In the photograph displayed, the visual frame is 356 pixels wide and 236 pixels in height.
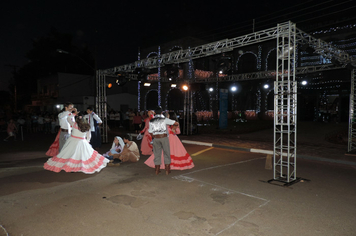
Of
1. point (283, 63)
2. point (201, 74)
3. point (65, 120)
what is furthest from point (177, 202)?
point (201, 74)

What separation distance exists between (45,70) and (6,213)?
54448 mm

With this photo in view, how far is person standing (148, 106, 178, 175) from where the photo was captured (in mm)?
6355

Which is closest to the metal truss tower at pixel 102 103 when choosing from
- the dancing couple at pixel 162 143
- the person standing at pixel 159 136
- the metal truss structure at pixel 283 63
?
the metal truss structure at pixel 283 63

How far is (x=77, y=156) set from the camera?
259 inches

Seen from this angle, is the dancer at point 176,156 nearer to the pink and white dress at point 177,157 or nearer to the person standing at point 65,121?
the pink and white dress at point 177,157

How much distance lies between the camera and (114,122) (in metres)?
21.3

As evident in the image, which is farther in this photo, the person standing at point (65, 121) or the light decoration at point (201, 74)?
the light decoration at point (201, 74)

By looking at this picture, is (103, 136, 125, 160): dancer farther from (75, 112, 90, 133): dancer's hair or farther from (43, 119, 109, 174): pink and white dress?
(75, 112, 90, 133): dancer's hair

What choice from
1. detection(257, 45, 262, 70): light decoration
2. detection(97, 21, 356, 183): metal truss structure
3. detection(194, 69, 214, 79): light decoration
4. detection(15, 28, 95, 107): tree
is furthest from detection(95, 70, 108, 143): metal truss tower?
detection(15, 28, 95, 107): tree

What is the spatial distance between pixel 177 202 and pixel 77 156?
3.39 meters

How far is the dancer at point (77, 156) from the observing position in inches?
255

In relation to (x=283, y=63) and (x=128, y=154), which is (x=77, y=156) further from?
(x=283, y=63)

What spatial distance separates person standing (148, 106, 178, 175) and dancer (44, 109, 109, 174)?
174 cm

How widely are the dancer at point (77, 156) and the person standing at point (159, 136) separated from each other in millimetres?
1737
